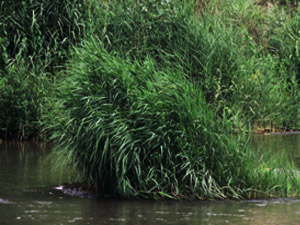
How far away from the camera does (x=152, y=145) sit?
7656 millimetres

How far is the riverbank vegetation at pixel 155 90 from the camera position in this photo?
25.2 ft

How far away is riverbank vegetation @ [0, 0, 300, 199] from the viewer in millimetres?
7676

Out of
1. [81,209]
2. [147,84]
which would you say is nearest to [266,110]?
[147,84]

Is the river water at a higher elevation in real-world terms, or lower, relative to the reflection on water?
lower

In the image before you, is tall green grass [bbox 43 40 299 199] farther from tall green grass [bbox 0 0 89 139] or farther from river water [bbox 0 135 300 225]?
tall green grass [bbox 0 0 89 139]

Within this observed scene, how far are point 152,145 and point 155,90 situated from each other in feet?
2.13

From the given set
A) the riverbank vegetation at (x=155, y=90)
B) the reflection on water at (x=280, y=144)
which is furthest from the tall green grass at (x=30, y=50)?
the reflection on water at (x=280, y=144)

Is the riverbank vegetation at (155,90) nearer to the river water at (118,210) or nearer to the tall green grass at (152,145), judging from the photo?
the tall green grass at (152,145)

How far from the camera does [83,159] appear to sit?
25.8 feet

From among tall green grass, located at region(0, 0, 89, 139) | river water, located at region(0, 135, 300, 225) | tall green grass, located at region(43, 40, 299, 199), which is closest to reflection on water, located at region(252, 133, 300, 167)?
tall green grass, located at region(43, 40, 299, 199)

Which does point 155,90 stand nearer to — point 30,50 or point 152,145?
point 152,145

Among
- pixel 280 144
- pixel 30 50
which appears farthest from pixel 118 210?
pixel 30 50

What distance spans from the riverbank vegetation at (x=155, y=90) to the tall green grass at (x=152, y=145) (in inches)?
0.5

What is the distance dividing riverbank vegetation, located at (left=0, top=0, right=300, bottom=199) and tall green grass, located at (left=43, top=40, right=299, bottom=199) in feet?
0.04
